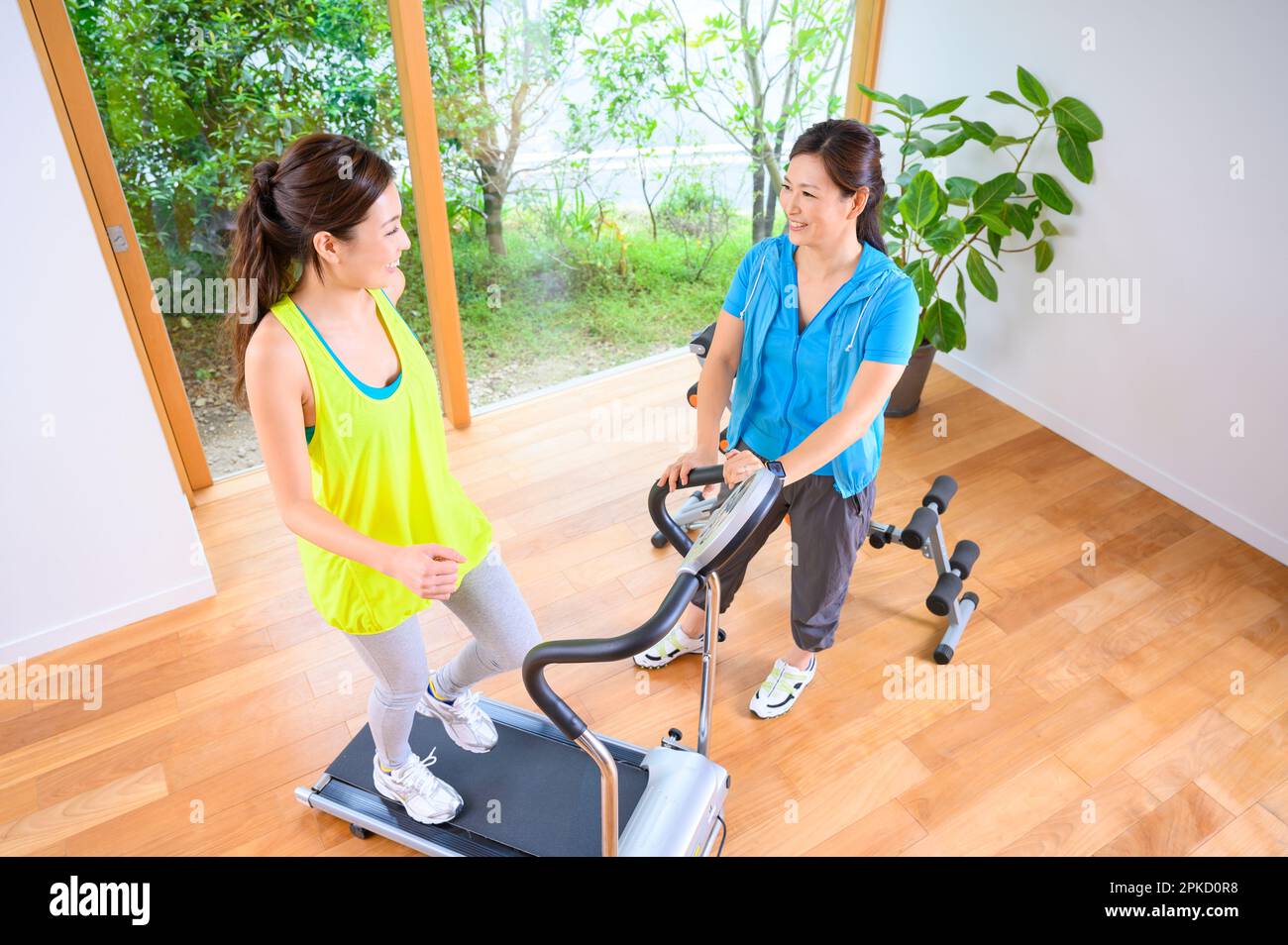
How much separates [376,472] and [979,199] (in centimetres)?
262

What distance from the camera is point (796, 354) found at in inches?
80.8

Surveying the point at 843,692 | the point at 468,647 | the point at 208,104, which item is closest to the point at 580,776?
the point at 468,647

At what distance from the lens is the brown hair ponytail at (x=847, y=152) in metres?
1.84

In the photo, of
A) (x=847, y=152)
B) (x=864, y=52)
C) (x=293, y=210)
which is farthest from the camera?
(x=864, y=52)

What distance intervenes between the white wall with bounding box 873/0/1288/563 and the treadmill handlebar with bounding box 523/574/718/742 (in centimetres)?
259

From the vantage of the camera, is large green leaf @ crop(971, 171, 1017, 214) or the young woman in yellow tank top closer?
the young woman in yellow tank top

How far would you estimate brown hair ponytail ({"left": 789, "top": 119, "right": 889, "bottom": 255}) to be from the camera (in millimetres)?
1845

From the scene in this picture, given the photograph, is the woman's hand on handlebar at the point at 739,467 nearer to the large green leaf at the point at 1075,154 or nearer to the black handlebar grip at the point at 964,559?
the black handlebar grip at the point at 964,559

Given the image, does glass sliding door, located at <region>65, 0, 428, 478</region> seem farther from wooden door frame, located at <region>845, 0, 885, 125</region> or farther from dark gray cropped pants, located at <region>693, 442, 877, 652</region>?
wooden door frame, located at <region>845, 0, 885, 125</region>

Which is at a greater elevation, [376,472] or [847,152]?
[847,152]

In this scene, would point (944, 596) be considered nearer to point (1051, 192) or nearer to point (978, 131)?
point (1051, 192)

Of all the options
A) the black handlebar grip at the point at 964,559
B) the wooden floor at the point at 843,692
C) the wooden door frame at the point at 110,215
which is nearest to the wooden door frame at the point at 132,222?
the wooden door frame at the point at 110,215

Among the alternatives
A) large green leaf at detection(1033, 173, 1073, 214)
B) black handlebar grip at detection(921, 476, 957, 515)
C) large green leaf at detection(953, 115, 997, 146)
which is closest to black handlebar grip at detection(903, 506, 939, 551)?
black handlebar grip at detection(921, 476, 957, 515)

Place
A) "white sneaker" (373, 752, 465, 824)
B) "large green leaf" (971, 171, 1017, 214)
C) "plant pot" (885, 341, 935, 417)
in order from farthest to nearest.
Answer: "plant pot" (885, 341, 935, 417) → "large green leaf" (971, 171, 1017, 214) → "white sneaker" (373, 752, 465, 824)
